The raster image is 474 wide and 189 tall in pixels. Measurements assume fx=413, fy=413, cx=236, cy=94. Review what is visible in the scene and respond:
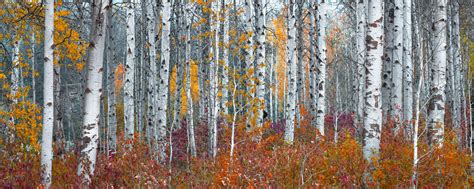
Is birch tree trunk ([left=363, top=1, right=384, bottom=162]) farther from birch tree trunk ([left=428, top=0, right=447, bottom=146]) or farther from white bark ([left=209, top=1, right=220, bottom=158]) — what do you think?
white bark ([left=209, top=1, right=220, bottom=158])

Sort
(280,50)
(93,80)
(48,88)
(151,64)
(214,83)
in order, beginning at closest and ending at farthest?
(93,80)
(48,88)
(151,64)
(214,83)
(280,50)

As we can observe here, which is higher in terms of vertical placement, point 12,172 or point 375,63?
point 375,63

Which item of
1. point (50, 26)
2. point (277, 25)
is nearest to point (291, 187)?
point (50, 26)

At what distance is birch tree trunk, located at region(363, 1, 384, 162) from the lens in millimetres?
6312

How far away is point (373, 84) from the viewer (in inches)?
250

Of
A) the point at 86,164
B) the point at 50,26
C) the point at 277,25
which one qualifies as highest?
the point at 277,25

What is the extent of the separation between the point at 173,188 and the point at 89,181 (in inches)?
Answer: 48.0

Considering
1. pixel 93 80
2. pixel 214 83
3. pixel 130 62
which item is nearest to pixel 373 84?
pixel 93 80

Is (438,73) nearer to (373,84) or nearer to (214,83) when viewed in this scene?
(373,84)

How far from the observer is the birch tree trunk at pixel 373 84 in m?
6.31

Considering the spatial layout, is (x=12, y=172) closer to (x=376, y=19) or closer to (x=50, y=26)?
(x=50, y=26)

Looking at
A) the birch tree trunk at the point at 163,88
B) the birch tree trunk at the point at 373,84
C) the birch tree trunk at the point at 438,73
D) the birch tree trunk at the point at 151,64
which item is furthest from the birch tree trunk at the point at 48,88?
the birch tree trunk at the point at 438,73

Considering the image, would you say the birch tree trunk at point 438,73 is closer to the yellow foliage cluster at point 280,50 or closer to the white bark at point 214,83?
the white bark at point 214,83

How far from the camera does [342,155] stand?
656 centimetres
